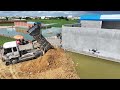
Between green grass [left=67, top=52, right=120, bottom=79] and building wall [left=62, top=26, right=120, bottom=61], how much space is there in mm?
1395

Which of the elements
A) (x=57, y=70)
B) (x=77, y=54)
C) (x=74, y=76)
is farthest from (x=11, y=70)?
(x=77, y=54)

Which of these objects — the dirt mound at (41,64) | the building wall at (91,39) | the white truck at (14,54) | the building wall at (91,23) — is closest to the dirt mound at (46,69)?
the dirt mound at (41,64)

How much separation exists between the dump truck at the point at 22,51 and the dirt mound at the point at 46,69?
540mm

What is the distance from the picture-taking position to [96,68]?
44.8ft

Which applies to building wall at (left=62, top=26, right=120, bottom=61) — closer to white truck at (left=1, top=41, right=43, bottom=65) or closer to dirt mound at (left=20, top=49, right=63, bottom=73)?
dirt mound at (left=20, top=49, right=63, bottom=73)

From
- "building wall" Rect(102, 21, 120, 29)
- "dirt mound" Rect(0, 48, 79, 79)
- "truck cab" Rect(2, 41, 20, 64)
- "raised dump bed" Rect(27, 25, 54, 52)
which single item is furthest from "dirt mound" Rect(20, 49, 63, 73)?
"building wall" Rect(102, 21, 120, 29)

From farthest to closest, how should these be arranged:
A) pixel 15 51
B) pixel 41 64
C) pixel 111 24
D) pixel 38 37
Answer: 1. pixel 111 24
2. pixel 38 37
3. pixel 15 51
4. pixel 41 64

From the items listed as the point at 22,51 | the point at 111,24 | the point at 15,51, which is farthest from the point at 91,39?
the point at 15,51

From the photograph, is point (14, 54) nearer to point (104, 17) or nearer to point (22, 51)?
point (22, 51)

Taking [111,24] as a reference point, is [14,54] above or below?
below

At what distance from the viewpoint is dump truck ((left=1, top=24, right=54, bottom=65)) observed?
46.3 ft

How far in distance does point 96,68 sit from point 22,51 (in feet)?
21.4
